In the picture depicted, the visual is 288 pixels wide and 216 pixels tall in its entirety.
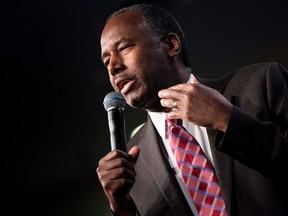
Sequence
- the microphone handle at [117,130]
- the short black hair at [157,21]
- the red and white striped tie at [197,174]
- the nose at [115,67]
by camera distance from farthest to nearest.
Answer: the short black hair at [157,21] < the nose at [115,67] < the red and white striped tie at [197,174] < the microphone handle at [117,130]

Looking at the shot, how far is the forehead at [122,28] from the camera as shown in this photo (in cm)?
173

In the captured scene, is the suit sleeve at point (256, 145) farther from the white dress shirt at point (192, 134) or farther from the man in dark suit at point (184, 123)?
the white dress shirt at point (192, 134)

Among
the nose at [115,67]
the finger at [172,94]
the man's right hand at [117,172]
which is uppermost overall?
the finger at [172,94]

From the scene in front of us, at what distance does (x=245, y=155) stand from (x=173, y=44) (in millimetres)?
997

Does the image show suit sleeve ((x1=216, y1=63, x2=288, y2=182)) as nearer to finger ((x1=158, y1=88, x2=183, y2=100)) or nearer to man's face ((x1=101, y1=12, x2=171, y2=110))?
finger ((x1=158, y1=88, x2=183, y2=100))

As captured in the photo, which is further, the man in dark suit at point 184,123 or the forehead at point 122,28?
the forehead at point 122,28

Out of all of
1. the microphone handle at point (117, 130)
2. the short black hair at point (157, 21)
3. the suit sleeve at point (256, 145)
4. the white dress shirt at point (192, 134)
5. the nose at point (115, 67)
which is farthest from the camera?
the short black hair at point (157, 21)

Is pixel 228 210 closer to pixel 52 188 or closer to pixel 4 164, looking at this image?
pixel 4 164

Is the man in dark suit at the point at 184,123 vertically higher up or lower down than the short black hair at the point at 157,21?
lower down

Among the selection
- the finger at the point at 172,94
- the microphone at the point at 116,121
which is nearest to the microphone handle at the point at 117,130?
the microphone at the point at 116,121

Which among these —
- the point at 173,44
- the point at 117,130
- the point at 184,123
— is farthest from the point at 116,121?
the point at 173,44

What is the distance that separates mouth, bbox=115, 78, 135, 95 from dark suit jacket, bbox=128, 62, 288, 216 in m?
0.33

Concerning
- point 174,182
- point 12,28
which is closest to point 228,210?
point 174,182

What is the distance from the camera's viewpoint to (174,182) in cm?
157
